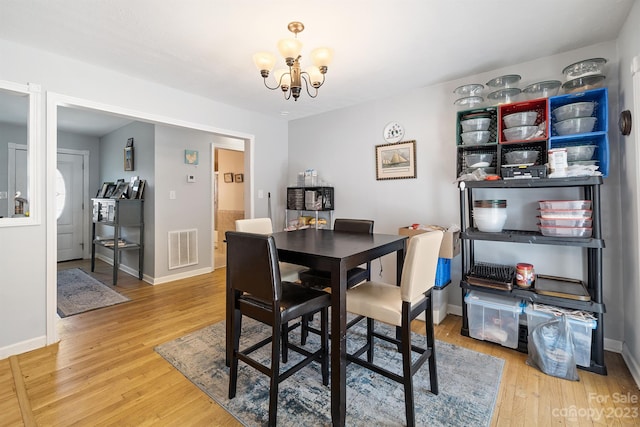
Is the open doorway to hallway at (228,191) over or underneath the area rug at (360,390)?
over

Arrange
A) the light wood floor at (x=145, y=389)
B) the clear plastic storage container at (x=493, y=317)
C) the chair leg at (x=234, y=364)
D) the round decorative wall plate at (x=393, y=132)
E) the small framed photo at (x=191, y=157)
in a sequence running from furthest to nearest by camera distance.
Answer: the small framed photo at (x=191, y=157)
the round decorative wall plate at (x=393, y=132)
the clear plastic storage container at (x=493, y=317)
the chair leg at (x=234, y=364)
the light wood floor at (x=145, y=389)

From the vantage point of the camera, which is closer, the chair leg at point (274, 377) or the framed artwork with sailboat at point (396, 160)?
the chair leg at point (274, 377)

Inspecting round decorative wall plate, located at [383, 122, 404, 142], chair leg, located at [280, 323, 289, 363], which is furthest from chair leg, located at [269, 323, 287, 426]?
round decorative wall plate, located at [383, 122, 404, 142]

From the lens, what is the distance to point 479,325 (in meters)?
2.41

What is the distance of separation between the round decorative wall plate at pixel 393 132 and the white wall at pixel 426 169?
57 mm

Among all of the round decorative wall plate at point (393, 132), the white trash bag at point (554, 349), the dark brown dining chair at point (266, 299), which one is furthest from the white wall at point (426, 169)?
the dark brown dining chair at point (266, 299)

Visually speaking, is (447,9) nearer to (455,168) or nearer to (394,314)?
(455,168)

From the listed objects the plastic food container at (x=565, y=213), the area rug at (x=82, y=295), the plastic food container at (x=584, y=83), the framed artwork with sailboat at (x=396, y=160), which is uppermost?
the plastic food container at (x=584, y=83)

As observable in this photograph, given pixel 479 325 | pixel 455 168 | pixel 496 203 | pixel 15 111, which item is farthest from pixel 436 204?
pixel 15 111

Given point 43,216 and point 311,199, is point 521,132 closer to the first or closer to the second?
point 311,199

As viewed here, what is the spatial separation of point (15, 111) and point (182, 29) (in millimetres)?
3871

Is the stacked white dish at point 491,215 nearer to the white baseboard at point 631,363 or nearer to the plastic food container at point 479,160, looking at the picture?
the plastic food container at point 479,160

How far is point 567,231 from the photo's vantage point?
6.88ft

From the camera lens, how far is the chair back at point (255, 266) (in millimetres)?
1458
